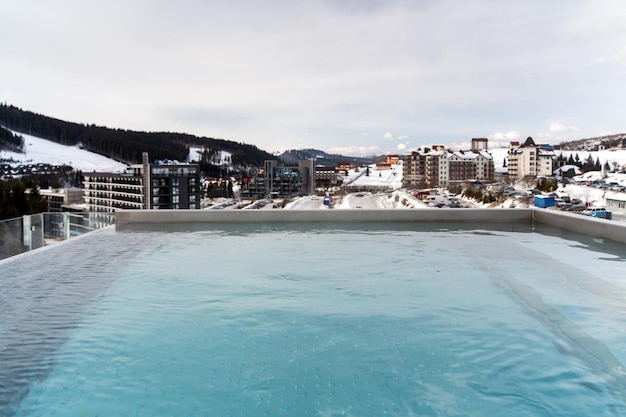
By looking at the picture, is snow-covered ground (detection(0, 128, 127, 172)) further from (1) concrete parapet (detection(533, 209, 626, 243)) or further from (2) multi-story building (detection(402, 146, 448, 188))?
(1) concrete parapet (detection(533, 209, 626, 243))

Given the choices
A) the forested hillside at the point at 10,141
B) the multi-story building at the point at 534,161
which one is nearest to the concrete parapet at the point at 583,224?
the multi-story building at the point at 534,161

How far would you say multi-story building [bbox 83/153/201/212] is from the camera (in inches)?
1348

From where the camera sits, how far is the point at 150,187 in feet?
112

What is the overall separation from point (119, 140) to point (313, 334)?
97.2m

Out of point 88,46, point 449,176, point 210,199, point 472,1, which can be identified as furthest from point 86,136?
point 472,1

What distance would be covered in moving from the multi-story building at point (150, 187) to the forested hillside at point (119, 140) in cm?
4073

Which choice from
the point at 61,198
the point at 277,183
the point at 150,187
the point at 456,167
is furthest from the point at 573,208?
the point at 277,183

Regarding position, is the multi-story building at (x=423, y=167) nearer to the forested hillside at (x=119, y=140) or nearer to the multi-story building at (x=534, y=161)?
the multi-story building at (x=534, y=161)

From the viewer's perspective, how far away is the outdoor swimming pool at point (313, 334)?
1.62 meters

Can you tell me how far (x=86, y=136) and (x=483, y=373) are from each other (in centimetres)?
11241

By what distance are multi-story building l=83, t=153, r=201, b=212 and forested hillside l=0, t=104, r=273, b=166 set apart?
40.7m

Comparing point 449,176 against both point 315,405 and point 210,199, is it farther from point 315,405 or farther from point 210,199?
point 315,405

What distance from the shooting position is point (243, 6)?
11258 mm

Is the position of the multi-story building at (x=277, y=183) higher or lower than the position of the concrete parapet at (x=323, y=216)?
higher
